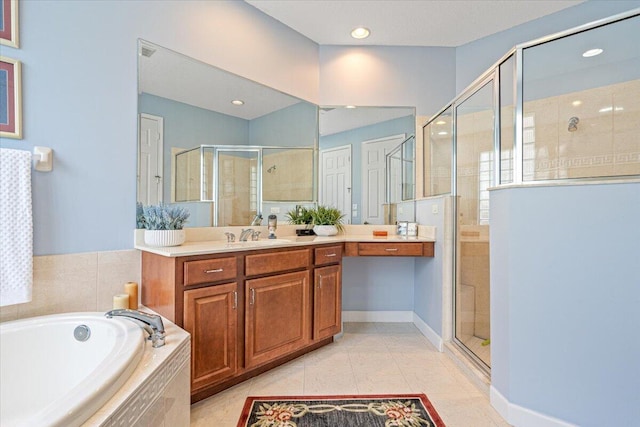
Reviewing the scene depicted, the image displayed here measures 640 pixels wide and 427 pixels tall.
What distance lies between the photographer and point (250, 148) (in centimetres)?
257

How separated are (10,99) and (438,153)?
9.72 feet

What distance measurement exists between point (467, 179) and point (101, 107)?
256cm

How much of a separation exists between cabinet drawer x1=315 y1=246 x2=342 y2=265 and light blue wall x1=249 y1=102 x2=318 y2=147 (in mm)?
1020

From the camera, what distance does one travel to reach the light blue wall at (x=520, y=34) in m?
2.36

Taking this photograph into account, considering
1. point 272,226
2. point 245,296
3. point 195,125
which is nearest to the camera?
point 245,296

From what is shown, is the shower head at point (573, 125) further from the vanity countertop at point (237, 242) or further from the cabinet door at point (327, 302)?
the cabinet door at point (327, 302)

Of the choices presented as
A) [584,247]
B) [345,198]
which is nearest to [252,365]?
[345,198]

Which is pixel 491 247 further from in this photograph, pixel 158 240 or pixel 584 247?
pixel 158 240

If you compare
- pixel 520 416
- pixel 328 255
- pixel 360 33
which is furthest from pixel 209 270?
pixel 360 33

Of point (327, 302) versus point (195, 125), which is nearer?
point (195, 125)

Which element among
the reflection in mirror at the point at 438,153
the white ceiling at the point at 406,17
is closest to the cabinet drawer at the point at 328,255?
the reflection in mirror at the point at 438,153

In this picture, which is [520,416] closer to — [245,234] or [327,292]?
[327,292]

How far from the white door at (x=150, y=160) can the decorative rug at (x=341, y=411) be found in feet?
4.53

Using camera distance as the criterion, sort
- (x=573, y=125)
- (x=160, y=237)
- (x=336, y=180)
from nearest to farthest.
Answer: (x=160, y=237) → (x=573, y=125) → (x=336, y=180)
